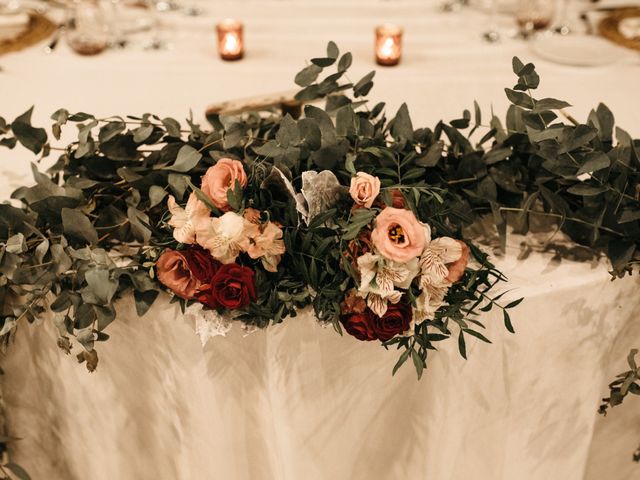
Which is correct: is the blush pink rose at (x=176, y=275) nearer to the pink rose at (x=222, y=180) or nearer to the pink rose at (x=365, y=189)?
the pink rose at (x=222, y=180)

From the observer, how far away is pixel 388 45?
1.33 metres

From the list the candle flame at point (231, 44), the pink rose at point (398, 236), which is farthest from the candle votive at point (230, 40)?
the pink rose at point (398, 236)

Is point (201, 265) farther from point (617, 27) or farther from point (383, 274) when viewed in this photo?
point (617, 27)

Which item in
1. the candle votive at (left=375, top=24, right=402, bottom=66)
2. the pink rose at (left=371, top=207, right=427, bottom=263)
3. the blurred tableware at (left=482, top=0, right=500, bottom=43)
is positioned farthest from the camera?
the blurred tableware at (left=482, top=0, right=500, bottom=43)

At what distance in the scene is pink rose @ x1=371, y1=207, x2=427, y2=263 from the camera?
0.70m

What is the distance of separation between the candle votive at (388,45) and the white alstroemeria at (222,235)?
72cm

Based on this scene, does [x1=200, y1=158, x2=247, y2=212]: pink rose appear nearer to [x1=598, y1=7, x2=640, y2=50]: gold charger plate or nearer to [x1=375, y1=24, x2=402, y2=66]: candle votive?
[x1=375, y1=24, x2=402, y2=66]: candle votive

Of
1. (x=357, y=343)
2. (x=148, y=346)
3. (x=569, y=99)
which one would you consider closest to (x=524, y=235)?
(x=357, y=343)

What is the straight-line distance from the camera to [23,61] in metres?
1.38

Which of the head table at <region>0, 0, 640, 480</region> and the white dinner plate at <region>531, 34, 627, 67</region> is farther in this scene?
the white dinner plate at <region>531, 34, 627, 67</region>

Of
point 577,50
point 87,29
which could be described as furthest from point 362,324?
point 87,29

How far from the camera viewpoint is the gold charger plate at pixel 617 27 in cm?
141

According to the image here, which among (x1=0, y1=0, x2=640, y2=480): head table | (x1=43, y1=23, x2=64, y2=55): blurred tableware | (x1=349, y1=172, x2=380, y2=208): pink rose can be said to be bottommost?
(x1=0, y1=0, x2=640, y2=480): head table

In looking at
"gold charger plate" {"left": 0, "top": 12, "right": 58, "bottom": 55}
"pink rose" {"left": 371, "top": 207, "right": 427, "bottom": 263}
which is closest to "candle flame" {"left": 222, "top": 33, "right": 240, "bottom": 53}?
"gold charger plate" {"left": 0, "top": 12, "right": 58, "bottom": 55}
